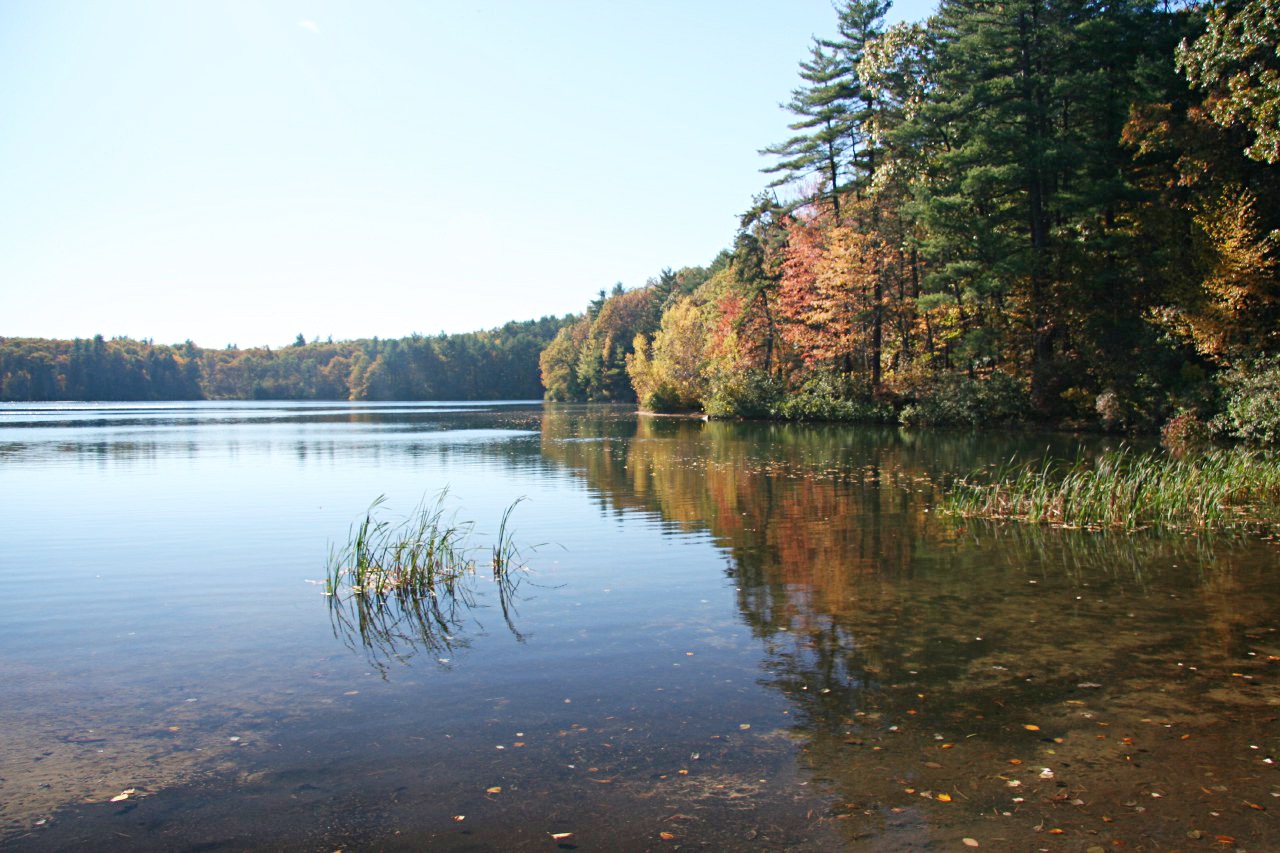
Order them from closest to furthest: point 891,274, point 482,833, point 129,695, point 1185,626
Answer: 1. point 482,833
2. point 129,695
3. point 1185,626
4. point 891,274

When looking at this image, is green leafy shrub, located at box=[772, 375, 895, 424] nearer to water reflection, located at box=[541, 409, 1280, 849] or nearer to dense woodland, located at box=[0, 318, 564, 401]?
water reflection, located at box=[541, 409, 1280, 849]

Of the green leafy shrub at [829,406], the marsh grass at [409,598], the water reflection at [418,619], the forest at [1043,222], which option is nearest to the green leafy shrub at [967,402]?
the forest at [1043,222]

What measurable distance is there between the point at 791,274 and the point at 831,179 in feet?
18.3

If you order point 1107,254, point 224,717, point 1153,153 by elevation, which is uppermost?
point 1153,153

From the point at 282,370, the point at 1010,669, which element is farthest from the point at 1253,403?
the point at 282,370

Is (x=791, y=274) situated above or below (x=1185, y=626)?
above

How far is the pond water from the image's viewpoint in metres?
5.13

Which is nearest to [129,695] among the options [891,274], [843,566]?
[843,566]

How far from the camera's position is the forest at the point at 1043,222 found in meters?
28.6

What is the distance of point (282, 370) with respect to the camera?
171375 mm

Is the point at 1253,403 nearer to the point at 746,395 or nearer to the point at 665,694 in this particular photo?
the point at 665,694

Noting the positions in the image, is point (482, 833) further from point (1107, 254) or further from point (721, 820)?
point (1107, 254)

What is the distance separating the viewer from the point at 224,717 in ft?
22.8

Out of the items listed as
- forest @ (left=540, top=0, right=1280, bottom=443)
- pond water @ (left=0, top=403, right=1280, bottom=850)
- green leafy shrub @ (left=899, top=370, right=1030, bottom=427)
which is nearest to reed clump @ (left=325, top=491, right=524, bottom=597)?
pond water @ (left=0, top=403, right=1280, bottom=850)
